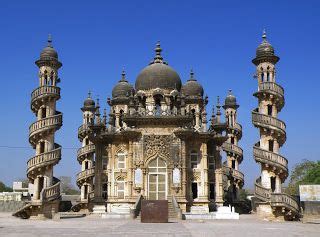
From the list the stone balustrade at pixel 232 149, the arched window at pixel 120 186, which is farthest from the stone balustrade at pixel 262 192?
the stone balustrade at pixel 232 149

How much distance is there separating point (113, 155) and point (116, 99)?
31.9 feet

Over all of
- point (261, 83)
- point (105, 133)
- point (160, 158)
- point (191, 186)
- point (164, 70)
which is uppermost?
point (164, 70)

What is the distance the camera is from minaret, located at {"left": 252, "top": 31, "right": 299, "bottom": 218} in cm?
3155

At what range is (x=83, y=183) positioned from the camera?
4531 centimetres

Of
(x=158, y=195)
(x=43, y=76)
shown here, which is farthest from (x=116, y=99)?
(x=158, y=195)

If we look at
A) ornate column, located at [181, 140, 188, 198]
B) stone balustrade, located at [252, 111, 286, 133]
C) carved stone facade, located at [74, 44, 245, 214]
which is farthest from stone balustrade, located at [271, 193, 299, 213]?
ornate column, located at [181, 140, 188, 198]

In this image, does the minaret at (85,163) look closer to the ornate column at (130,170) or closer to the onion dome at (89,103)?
the onion dome at (89,103)

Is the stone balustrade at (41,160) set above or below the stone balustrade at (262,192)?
above

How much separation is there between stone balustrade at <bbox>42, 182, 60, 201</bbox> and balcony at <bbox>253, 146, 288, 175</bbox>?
1542cm

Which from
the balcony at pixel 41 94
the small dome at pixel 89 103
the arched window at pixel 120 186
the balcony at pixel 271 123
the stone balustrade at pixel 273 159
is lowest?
the arched window at pixel 120 186

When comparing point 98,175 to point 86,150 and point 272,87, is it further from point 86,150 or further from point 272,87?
point 272,87

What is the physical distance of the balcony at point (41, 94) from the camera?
116 ft

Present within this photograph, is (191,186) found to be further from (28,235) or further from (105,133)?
(28,235)

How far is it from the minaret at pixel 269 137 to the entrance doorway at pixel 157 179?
7.19m
